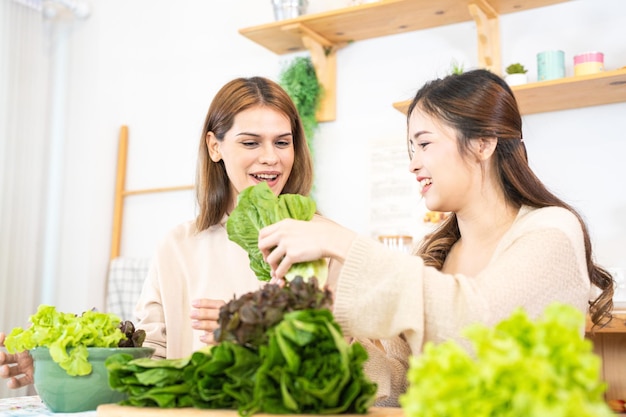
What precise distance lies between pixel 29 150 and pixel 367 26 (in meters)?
1.77

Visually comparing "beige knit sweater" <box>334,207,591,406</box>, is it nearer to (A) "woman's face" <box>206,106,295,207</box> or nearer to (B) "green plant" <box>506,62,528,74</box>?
(A) "woman's face" <box>206,106,295,207</box>

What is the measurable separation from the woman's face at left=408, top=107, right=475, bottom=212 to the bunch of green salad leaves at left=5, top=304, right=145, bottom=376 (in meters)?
0.61

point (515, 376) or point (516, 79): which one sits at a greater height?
point (516, 79)

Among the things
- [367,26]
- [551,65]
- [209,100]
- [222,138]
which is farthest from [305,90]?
[222,138]

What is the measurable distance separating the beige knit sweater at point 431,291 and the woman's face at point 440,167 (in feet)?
0.92

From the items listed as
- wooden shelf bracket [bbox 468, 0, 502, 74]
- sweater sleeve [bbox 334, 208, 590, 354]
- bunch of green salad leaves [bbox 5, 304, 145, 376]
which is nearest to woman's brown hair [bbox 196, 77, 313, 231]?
bunch of green salad leaves [bbox 5, 304, 145, 376]

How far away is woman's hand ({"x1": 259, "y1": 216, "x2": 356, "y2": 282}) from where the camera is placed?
3.36ft

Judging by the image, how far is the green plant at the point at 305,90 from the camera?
3055 millimetres

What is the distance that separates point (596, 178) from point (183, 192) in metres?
1.90

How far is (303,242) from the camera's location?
1.03 meters

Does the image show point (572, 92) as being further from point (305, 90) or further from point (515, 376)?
point (515, 376)

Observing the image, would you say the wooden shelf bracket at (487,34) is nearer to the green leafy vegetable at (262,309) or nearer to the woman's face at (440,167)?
the woman's face at (440,167)

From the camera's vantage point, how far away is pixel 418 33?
296cm

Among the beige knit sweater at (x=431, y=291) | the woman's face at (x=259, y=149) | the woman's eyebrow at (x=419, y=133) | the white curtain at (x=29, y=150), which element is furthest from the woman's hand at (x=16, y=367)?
the white curtain at (x=29, y=150)
